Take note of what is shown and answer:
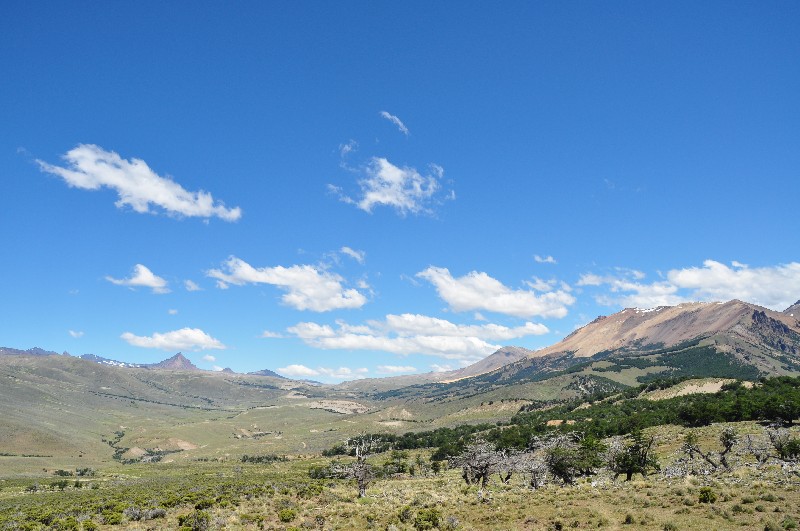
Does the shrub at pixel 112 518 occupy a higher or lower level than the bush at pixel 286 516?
lower

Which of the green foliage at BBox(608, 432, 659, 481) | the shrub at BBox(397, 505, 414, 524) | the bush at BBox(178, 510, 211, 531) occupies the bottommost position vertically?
the bush at BBox(178, 510, 211, 531)

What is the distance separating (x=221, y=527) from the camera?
3269 cm

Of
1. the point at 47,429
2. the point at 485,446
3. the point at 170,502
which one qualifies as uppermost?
the point at 485,446

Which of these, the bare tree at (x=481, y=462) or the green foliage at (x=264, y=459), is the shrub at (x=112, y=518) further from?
the green foliage at (x=264, y=459)

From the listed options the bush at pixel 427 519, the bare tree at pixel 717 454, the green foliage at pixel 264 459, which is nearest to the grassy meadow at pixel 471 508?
the bush at pixel 427 519

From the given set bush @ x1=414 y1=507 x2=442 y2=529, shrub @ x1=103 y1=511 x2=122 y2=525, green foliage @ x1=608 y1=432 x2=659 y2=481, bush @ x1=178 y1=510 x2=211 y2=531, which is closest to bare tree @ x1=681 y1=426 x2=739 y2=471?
green foliage @ x1=608 y1=432 x2=659 y2=481

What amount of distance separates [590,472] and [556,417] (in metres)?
108

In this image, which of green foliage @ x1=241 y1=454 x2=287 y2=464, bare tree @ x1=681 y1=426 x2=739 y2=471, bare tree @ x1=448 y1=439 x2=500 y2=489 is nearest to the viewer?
bare tree @ x1=681 y1=426 x2=739 y2=471

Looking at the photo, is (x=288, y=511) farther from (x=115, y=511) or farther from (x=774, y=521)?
(x=774, y=521)

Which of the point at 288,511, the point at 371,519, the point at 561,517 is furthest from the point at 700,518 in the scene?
the point at 288,511

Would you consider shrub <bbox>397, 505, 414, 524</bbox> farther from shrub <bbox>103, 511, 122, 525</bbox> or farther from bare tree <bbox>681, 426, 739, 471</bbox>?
bare tree <bbox>681, 426, 739, 471</bbox>

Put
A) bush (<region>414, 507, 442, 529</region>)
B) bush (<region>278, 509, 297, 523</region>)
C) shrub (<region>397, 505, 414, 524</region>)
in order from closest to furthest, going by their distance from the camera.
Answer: bush (<region>414, 507, 442, 529</region>) < shrub (<region>397, 505, 414, 524</region>) < bush (<region>278, 509, 297, 523</region>)

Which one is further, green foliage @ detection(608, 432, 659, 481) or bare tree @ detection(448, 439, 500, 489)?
bare tree @ detection(448, 439, 500, 489)

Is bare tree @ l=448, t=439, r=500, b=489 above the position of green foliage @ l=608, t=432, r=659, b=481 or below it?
below
